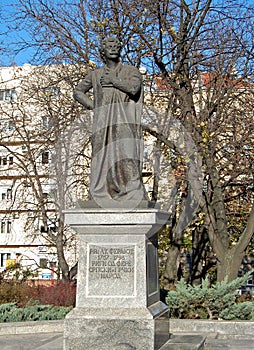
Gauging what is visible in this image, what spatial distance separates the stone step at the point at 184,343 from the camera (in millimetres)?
8203

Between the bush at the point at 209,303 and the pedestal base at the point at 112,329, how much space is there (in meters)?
3.97

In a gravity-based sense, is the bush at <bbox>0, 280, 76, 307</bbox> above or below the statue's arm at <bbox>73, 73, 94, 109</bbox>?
below

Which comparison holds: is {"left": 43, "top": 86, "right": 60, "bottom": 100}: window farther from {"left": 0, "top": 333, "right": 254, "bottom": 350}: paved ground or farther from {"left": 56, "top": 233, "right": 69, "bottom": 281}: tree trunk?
{"left": 0, "top": 333, "right": 254, "bottom": 350}: paved ground

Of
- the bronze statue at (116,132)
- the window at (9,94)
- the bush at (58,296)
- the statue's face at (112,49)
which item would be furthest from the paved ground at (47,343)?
the window at (9,94)

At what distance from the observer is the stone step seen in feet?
26.9

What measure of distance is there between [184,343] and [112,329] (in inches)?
47.9

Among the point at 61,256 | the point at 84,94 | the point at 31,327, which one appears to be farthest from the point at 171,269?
the point at 84,94

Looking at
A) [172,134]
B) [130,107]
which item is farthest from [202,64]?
[130,107]

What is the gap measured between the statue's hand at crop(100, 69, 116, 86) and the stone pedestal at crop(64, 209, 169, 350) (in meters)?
1.84

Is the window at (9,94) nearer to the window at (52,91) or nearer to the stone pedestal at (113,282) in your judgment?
the window at (52,91)

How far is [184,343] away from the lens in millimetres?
8586

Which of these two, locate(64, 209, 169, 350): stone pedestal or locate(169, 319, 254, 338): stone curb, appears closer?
locate(64, 209, 169, 350): stone pedestal

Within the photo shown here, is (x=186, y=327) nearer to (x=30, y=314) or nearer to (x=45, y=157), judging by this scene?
(x=30, y=314)

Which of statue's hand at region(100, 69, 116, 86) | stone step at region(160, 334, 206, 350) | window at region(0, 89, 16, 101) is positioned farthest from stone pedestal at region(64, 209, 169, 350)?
window at region(0, 89, 16, 101)
